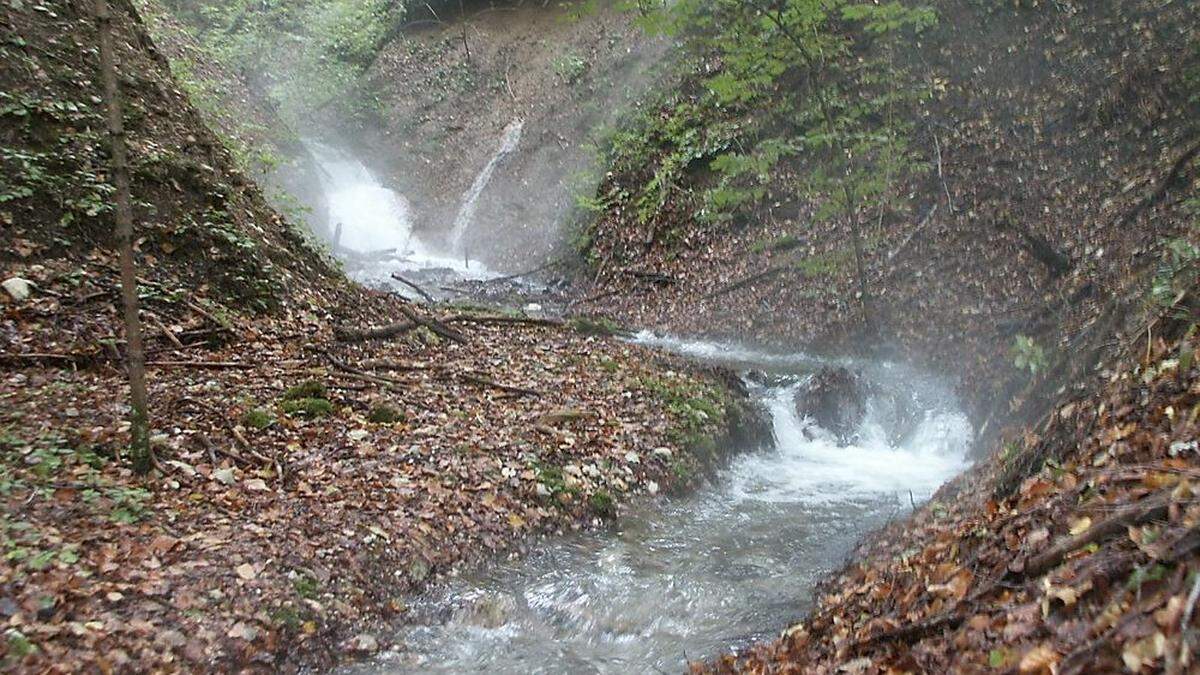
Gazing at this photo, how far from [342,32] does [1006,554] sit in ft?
104

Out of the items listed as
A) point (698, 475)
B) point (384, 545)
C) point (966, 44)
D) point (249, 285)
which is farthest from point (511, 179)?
point (384, 545)

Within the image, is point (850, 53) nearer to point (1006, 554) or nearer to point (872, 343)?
point (872, 343)

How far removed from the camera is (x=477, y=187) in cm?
2530

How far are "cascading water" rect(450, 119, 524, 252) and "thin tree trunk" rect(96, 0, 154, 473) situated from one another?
1940 cm

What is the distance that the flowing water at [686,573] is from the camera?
5.40 meters

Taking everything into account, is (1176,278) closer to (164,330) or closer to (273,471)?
(273,471)

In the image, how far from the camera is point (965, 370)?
1049 cm

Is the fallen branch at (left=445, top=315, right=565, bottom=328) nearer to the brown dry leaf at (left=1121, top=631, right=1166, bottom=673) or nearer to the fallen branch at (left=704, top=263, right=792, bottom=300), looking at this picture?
the fallen branch at (left=704, top=263, right=792, bottom=300)

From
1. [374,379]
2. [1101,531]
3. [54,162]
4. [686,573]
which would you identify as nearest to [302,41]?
[54,162]

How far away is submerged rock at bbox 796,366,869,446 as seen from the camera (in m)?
10.7

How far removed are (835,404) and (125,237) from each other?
28.2 feet

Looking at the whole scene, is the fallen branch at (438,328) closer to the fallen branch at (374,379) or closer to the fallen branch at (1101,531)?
the fallen branch at (374,379)

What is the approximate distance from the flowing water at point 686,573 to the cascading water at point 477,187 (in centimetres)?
1671

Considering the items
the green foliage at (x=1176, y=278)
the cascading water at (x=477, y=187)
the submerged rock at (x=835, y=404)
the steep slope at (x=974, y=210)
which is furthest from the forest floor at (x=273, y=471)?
the cascading water at (x=477, y=187)
